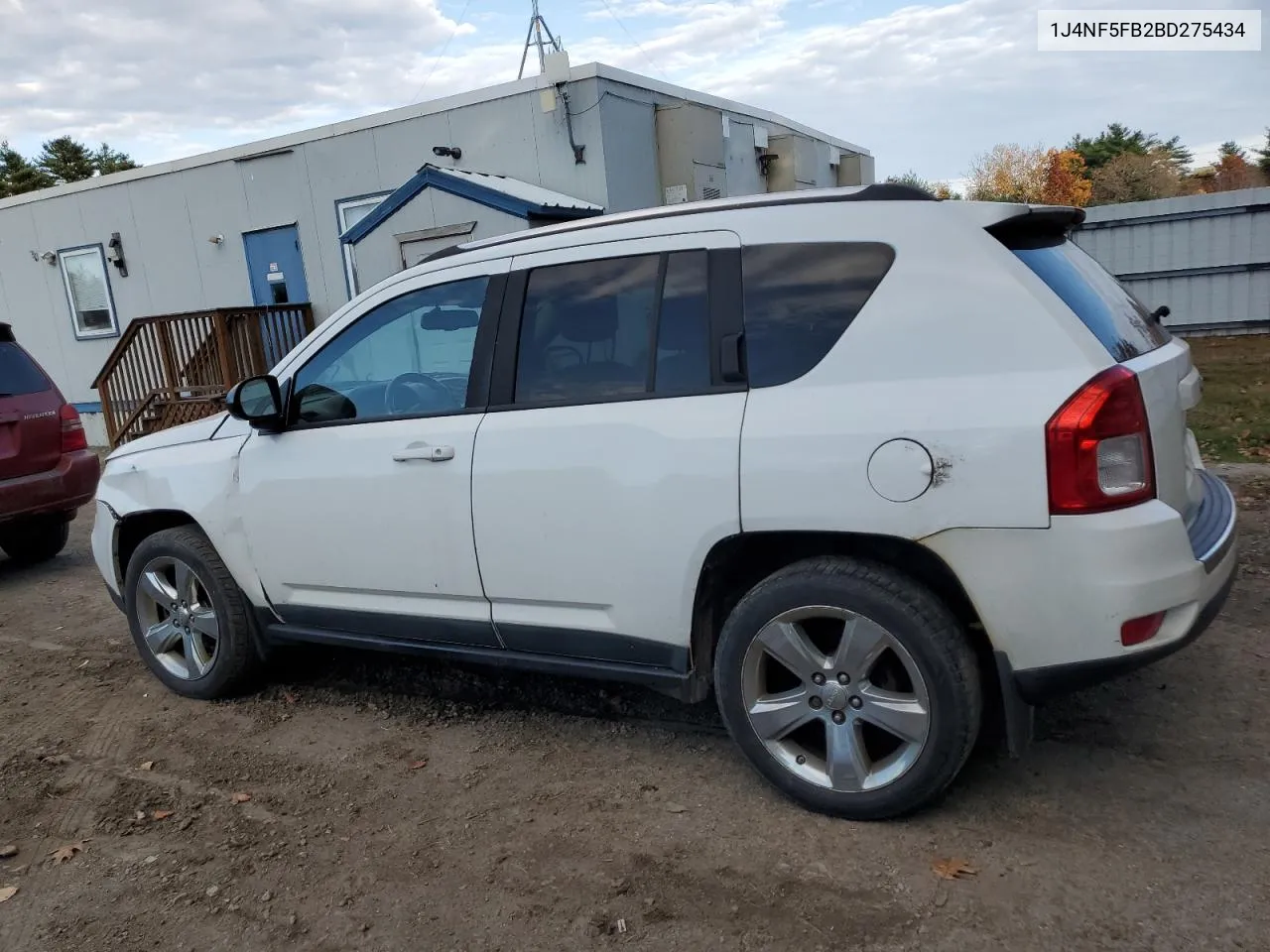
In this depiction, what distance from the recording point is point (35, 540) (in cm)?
777

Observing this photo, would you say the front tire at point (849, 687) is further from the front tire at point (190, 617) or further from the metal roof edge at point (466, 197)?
the metal roof edge at point (466, 197)

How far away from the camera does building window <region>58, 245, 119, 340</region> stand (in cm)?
A: 1526

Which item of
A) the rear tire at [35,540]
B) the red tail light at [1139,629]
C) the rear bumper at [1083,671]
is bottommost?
the rear tire at [35,540]

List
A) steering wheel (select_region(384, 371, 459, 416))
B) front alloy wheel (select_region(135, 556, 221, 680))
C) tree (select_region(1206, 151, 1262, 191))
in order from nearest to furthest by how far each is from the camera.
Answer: steering wheel (select_region(384, 371, 459, 416))
front alloy wheel (select_region(135, 556, 221, 680))
tree (select_region(1206, 151, 1262, 191))

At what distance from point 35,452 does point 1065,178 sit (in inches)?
1614

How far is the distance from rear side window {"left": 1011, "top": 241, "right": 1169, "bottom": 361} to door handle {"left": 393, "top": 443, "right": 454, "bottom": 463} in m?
2.01

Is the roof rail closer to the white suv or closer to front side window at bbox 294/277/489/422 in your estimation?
the white suv

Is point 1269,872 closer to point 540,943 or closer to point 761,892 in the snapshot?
point 761,892

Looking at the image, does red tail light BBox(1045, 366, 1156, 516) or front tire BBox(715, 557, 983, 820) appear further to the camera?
front tire BBox(715, 557, 983, 820)

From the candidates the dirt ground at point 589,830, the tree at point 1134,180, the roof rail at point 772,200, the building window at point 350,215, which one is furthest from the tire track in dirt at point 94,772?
the tree at point 1134,180

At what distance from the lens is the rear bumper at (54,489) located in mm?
6910

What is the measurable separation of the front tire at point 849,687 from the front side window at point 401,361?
1.44 meters

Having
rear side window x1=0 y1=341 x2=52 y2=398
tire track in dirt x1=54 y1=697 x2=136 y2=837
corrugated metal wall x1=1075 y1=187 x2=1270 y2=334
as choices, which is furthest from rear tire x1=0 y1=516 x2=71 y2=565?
corrugated metal wall x1=1075 y1=187 x2=1270 y2=334

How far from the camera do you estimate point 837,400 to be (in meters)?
2.93
